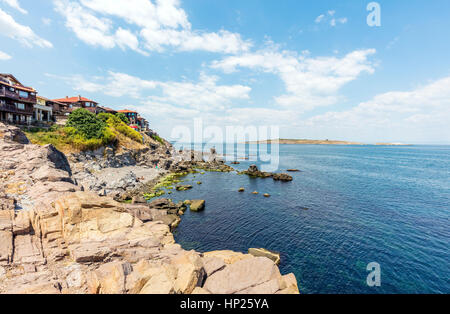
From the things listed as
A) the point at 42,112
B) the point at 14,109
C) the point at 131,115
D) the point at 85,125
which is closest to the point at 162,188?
the point at 85,125

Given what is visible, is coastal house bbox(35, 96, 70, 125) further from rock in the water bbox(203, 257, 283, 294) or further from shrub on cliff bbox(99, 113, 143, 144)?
rock in the water bbox(203, 257, 283, 294)

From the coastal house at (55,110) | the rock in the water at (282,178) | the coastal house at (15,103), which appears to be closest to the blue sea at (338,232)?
the rock in the water at (282,178)

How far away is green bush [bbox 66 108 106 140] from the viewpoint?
62.2m

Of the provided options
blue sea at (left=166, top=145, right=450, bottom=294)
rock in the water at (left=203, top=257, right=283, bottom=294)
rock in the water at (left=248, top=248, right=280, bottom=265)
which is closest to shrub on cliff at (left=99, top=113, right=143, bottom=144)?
blue sea at (left=166, top=145, right=450, bottom=294)

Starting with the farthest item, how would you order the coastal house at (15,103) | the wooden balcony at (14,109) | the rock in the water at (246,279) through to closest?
1. the coastal house at (15,103)
2. the wooden balcony at (14,109)
3. the rock in the water at (246,279)

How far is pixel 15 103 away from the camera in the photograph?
52125 mm

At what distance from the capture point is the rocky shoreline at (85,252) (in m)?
12.9

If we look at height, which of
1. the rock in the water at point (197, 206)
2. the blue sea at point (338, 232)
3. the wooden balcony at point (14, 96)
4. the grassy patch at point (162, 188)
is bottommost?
the blue sea at point (338, 232)

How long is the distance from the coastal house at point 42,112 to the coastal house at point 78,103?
32.2ft

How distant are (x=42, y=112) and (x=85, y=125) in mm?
16932

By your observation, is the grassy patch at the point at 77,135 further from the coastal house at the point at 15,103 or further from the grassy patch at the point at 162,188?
the grassy patch at the point at 162,188

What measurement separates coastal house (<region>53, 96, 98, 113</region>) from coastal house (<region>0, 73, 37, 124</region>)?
23.0 meters
